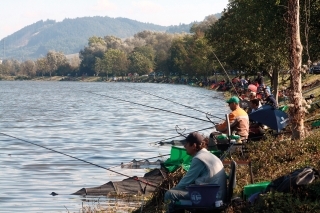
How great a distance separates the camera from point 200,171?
8.86m

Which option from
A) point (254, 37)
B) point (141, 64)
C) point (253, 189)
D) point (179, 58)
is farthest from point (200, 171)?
point (141, 64)

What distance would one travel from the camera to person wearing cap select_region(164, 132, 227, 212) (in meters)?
8.80

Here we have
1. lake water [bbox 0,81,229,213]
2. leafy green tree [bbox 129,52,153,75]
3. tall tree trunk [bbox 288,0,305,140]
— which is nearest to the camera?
tall tree trunk [bbox 288,0,305,140]

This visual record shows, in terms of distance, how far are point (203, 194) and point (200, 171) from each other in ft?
1.12

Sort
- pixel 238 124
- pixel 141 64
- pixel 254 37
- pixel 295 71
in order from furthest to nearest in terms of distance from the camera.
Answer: pixel 141 64 → pixel 254 37 → pixel 238 124 → pixel 295 71

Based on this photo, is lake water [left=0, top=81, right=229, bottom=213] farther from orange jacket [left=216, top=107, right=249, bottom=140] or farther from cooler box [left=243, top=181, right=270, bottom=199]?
cooler box [left=243, top=181, right=270, bottom=199]

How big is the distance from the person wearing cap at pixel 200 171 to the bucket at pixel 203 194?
5.3 inches

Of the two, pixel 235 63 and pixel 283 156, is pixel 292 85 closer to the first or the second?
pixel 283 156

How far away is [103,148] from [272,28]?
718 cm

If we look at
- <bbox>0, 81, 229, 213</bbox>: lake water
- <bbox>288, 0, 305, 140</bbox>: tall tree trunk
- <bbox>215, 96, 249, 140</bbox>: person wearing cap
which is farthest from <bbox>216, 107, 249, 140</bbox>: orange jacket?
<bbox>0, 81, 229, 213</bbox>: lake water

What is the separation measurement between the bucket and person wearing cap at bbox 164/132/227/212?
14cm

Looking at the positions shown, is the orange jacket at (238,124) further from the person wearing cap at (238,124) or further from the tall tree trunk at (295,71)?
the tall tree trunk at (295,71)

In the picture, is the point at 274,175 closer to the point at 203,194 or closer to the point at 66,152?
the point at 203,194

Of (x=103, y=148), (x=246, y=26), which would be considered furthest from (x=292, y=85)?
(x=246, y=26)
